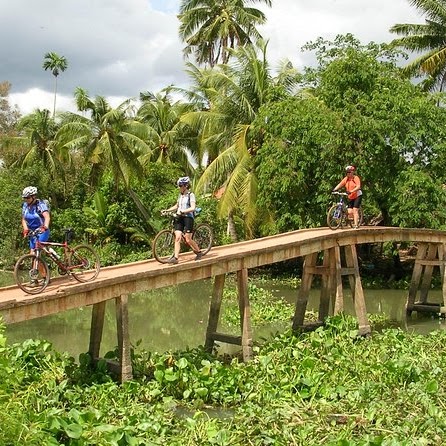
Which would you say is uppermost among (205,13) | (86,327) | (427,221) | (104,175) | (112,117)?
(205,13)

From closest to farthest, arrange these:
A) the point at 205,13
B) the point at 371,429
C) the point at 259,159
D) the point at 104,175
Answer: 1. the point at 371,429
2. the point at 259,159
3. the point at 104,175
4. the point at 205,13

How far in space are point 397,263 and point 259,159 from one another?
6751 mm

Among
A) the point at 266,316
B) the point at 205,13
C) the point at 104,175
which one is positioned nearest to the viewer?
the point at 266,316

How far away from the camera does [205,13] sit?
107ft

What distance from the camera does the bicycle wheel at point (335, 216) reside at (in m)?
15.9

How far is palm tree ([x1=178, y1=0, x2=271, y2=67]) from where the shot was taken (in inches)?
1259

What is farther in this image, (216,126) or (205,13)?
(205,13)

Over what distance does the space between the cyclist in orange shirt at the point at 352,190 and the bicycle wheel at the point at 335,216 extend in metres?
0.28

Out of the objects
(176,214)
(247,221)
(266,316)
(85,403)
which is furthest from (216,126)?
(85,403)

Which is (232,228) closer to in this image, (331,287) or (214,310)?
(331,287)

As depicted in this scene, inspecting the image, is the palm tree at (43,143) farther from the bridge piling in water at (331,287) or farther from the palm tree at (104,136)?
the bridge piling in water at (331,287)

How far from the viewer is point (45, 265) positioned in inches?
388

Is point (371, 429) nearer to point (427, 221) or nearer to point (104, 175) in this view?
point (427, 221)

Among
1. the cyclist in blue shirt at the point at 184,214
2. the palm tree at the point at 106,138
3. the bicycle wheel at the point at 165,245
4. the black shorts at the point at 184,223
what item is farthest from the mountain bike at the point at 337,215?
the palm tree at the point at 106,138
